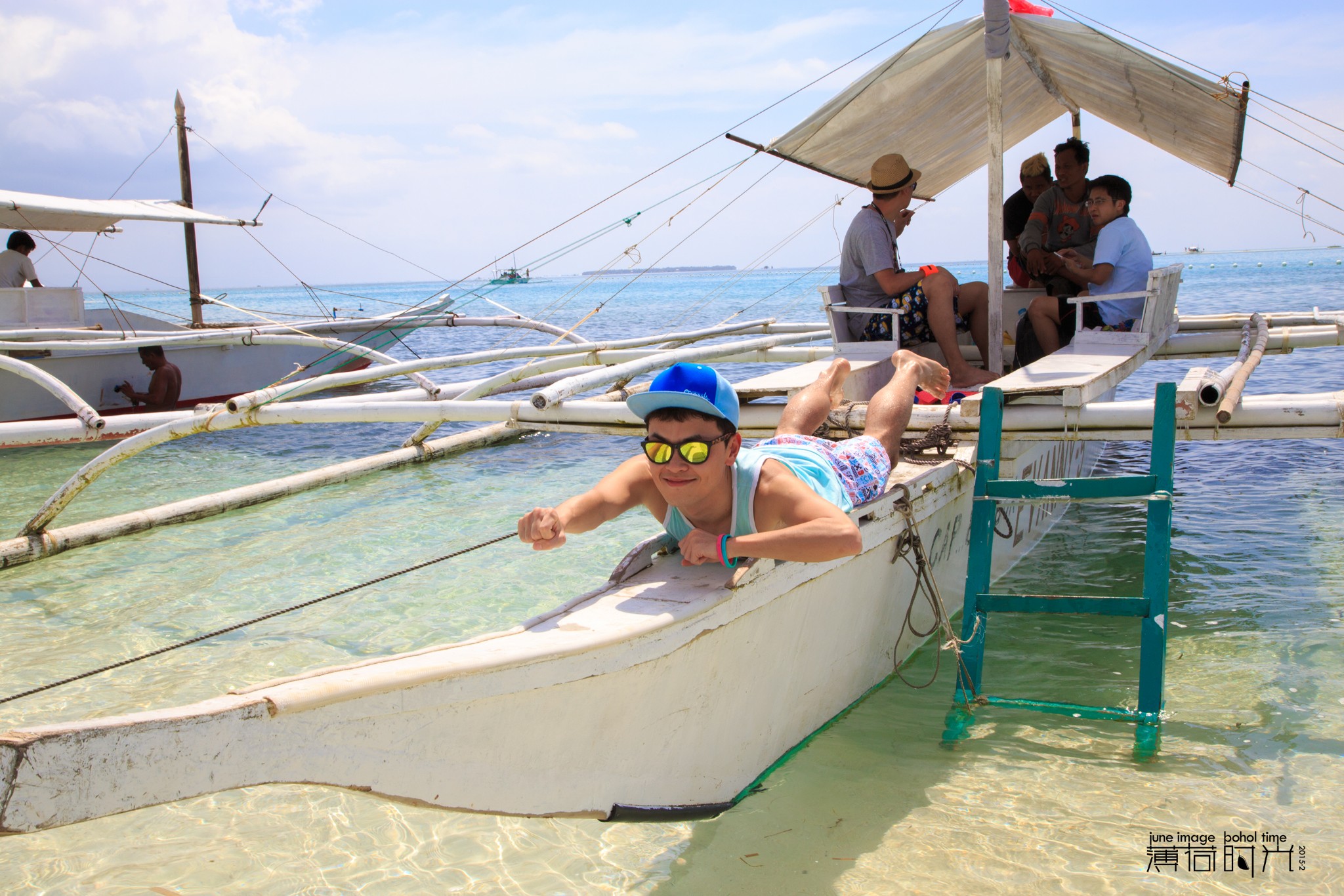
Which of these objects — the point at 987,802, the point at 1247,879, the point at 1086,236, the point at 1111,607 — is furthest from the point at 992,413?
the point at 1086,236

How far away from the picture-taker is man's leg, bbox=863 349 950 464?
4328mm

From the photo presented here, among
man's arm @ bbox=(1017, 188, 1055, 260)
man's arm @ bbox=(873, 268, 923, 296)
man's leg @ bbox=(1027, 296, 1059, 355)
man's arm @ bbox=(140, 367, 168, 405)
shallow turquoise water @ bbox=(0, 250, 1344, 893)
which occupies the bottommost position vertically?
shallow turquoise water @ bbox=(0, 250, 1344, 893)

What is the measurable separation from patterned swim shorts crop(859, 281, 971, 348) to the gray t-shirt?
0.18 feet

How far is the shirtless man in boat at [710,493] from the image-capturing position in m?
2.72

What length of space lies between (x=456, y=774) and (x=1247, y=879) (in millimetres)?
2407

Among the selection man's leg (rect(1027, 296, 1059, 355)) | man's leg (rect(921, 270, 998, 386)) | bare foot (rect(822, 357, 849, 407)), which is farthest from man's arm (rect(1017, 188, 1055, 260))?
bare foot (rect(822, 357, 849, 407))

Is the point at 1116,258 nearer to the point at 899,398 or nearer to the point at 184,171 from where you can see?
the point at 899,398

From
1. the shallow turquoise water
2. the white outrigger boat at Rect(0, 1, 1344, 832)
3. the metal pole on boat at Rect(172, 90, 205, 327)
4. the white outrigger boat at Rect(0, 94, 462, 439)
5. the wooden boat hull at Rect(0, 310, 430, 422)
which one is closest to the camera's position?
the white outrigger boat at Rect(0, 1, 1344, 832)

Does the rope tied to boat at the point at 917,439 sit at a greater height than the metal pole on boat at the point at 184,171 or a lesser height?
lesser

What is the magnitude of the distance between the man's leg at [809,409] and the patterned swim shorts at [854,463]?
11.5 inches

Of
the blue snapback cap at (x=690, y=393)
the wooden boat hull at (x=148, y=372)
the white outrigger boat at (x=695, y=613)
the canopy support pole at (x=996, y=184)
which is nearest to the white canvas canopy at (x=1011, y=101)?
the white outrigger boat at (x=695, y=613)

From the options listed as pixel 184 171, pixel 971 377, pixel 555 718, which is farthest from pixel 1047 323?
pixel 184 171

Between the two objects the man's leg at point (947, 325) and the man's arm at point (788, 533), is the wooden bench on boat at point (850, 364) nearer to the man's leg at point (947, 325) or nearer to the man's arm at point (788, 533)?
the man's leg at point (947, 325)

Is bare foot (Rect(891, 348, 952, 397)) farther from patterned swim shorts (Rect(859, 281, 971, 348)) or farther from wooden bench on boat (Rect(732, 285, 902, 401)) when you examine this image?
patterned swim shorts (Rect(859, 281, 971, 348))
